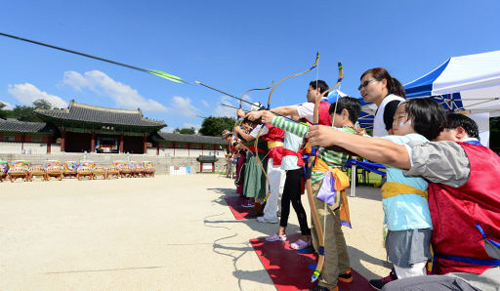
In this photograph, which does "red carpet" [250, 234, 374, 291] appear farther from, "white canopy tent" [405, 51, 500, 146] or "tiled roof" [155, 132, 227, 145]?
"tiled roof" [155, 132, 227, 145]

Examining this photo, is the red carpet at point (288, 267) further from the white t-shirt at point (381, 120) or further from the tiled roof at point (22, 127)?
the tiled roof at point (22, 127)

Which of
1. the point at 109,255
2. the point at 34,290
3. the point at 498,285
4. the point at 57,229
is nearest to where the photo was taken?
the point at 498,285

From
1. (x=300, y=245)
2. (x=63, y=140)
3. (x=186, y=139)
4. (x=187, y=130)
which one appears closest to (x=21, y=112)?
(x=187, y=130)

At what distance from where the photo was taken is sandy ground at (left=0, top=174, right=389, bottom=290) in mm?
1838

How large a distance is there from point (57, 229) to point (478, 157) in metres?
→ 4.64

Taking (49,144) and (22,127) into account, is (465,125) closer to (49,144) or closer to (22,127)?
(49,144)

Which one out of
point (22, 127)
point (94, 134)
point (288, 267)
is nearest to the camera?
point (288, 267)

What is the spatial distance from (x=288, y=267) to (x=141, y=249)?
5.56 ft

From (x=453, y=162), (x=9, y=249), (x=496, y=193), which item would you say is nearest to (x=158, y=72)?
(x=453, y=162)

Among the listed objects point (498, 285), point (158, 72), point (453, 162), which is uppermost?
point (158, 72)

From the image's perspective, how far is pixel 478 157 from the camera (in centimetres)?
88

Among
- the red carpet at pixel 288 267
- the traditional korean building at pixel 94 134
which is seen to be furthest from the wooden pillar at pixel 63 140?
the red carpet at pixel 288 267

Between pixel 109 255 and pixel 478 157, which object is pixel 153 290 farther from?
pixel 478 157

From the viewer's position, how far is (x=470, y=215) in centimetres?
86
